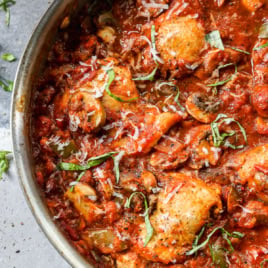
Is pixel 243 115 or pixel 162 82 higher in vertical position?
pixel 162 82

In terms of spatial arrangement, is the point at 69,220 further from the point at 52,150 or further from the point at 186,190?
the point at 186,190

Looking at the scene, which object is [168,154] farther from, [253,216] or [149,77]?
[253,216]

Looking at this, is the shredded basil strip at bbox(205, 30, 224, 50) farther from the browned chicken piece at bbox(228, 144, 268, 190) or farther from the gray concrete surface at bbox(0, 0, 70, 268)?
the gray concrete surface at bbox(0, 0, 70, 268)

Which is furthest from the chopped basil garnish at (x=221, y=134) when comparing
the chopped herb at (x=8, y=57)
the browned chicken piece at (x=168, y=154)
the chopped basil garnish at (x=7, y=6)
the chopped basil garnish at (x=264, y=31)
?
the chopped basil garnish at (x=7, y=6)

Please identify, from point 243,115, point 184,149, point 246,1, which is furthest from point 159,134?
point 246,1

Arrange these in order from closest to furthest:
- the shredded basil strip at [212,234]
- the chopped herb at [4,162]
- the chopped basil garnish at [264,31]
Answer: the shredded basil strip at [212,234] < the chopped basil garnish at [264,31] < the chopped herb at [4,162]

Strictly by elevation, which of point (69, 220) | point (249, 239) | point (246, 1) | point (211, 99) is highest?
point (246, 1)

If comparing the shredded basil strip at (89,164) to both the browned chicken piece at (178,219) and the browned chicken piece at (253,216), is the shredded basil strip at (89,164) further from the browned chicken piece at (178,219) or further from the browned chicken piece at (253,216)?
the browned chicken piece at (253,216)
